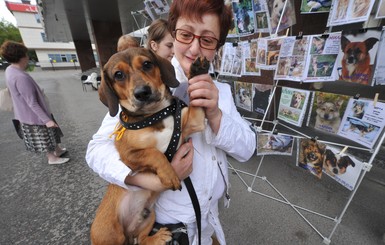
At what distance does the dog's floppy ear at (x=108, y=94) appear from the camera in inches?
54.7

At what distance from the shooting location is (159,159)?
4.02ft

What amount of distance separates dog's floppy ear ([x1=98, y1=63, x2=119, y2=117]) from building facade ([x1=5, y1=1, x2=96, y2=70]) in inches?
1826

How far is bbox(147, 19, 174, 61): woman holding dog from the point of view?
95.6 inches

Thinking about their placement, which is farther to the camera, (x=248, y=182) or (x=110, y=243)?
(x=248, y=182)

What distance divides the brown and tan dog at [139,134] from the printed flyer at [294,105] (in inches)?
66.2

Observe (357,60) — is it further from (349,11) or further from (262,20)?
(262,20)

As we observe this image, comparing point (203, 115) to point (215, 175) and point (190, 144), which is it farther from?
point (215, 175)

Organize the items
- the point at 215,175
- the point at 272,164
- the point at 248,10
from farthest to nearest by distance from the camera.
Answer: the point at 272,164 < the point at 248,10 < the point at 215,175

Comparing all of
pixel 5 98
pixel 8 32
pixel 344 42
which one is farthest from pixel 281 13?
pixel 8 32

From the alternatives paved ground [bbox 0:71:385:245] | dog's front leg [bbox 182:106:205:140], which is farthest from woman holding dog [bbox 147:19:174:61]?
paved ground [bbox 0:71:385:245]

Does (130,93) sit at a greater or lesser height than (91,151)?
greater

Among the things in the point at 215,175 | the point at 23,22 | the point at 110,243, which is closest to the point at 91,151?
the point at 110,243

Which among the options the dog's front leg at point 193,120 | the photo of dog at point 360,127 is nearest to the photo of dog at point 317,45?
the photo of dog at point 360,127

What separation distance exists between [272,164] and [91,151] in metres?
3.34
